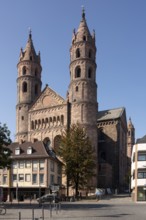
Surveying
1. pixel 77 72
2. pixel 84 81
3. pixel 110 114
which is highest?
pixel 77 72

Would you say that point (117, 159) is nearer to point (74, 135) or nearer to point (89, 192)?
point (89, 192)

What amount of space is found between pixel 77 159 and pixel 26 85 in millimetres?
34327

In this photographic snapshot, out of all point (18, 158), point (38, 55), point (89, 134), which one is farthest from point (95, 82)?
point (18, 158)

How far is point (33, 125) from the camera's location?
9188 cm

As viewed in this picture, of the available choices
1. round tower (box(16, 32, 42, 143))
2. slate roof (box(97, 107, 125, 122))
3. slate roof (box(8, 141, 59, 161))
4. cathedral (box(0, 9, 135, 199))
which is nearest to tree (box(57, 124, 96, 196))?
slate roof (box(8, 141, 59, 161))

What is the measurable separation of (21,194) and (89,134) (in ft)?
69.5

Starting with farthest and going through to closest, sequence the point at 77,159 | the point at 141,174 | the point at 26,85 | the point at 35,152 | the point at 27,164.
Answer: the point at 26,85 → the point at 35,152 → the point at 27,164 → the point at 77,159 → the point at 141,174

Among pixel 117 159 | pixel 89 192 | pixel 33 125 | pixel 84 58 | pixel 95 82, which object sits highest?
pixel 84 58

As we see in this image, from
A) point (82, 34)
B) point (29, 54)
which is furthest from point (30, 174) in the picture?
point (29, 54)

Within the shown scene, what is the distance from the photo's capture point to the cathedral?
85.7m

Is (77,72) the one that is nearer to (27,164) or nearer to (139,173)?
(27,164)

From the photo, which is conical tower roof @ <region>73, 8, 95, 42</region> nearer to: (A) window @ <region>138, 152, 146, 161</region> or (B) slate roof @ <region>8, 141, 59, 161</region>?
(B) slate roof @ <region>8, 141, 59, 161</region>

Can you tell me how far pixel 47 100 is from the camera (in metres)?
91.6

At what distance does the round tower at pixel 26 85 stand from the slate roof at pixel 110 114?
18.0m
